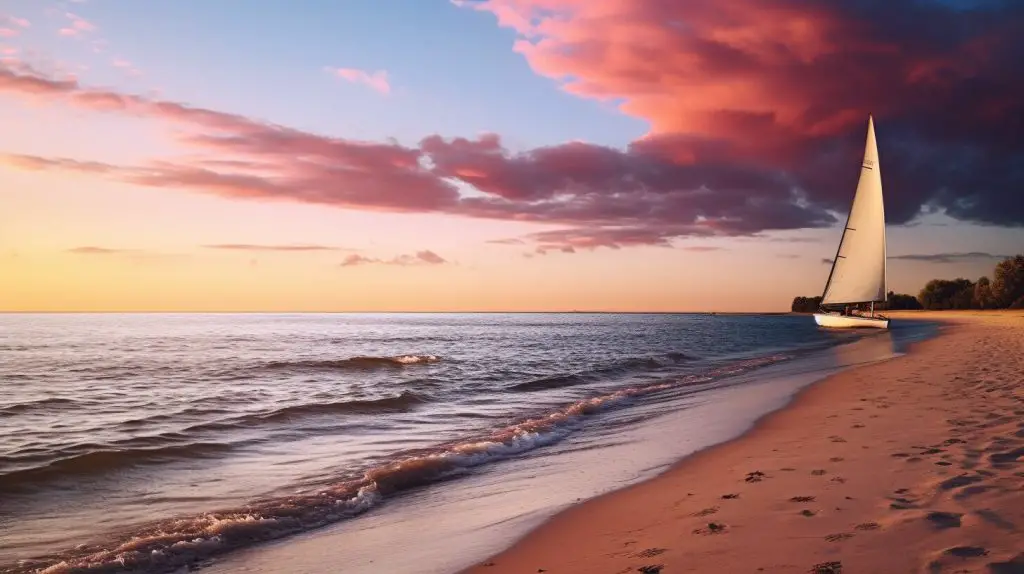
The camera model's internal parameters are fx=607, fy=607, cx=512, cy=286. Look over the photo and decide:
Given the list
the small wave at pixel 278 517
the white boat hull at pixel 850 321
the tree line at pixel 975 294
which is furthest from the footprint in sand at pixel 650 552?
the tree line at pixel 975 294

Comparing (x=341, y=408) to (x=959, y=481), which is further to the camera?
(x=341, y=408)

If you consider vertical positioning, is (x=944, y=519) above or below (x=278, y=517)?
above

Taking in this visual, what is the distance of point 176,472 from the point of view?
1157 cm

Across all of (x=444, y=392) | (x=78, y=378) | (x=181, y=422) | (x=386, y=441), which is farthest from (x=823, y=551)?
(x=78, y=378)

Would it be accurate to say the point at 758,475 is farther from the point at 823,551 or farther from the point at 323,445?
the point at 323,445

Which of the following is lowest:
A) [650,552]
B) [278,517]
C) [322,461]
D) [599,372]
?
[599,372]

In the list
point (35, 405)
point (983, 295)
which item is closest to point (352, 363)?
point (35, 405)

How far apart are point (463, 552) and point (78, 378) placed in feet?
99.9

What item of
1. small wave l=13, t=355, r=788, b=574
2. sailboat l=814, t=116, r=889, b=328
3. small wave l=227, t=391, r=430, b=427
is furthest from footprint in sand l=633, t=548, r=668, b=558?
sailboat l=814, t=116, r=889, b=328

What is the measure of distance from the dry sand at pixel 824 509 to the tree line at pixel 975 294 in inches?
3508

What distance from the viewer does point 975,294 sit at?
145875 millimetres

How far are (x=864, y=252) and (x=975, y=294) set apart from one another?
11196 centimetres

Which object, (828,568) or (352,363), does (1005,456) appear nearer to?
(828,568)

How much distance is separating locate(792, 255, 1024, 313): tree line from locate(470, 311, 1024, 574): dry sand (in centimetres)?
8910
